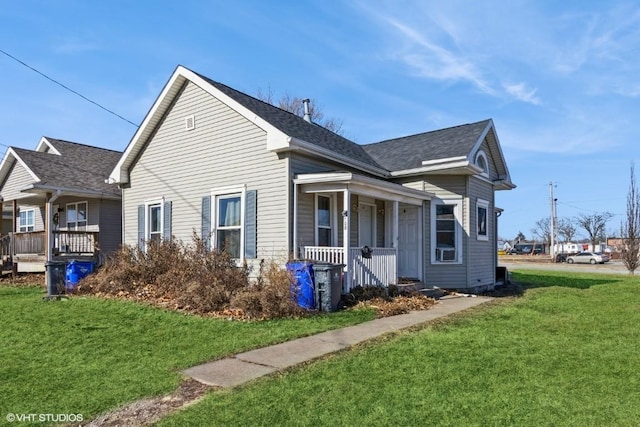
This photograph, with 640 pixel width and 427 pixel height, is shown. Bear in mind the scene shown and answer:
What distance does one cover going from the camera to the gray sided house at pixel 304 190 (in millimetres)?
11078

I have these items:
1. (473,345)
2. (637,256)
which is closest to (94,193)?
(473,345)

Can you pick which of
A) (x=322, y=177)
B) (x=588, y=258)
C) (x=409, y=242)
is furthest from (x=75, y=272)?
(x=588, y=258)

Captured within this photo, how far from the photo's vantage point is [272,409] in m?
Result: 4.23

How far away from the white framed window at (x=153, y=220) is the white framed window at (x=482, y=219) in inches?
396

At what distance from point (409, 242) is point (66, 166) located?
45.9 ft

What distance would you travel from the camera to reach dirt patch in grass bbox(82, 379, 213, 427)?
13.5ft

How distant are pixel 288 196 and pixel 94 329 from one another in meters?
4.99

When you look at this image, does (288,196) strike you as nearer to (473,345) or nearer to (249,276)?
(249,276)

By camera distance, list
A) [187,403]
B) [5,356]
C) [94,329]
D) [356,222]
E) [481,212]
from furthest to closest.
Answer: [481,212] → [356,222] → [94,329] → [5,356] → [187,403]

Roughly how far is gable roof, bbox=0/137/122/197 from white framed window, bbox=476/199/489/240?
44.0 feet

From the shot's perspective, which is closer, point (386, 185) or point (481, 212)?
point (386, 185)

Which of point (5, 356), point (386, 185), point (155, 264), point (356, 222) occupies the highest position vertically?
point (386, 185)

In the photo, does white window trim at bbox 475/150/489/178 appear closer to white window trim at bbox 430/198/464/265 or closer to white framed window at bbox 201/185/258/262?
white window trim at bbox 430/198/464/265

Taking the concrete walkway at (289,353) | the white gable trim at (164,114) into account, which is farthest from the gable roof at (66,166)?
the concrete walkway at (289,353)
